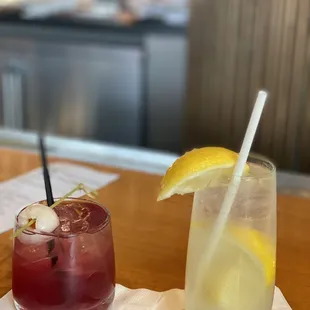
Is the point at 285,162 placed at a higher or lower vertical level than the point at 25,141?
lower

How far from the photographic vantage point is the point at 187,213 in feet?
3.01

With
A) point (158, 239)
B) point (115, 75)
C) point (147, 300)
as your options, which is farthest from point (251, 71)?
point (147, 300)

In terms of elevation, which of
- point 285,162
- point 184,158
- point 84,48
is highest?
point 184,158

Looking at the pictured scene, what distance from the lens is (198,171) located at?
589 mm

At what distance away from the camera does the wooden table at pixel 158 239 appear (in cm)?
74

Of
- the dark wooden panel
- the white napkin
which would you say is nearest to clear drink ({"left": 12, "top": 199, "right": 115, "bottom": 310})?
the white napkin

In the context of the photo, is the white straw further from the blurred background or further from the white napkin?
the blurred background

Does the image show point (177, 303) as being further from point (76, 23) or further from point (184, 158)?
point (76, 23)

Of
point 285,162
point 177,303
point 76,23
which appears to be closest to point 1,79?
point 76,23

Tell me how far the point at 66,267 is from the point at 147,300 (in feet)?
0.41

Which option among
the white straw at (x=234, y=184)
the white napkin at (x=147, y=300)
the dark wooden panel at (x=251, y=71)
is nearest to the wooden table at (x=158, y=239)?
the white napkin at (x=147, y=300)

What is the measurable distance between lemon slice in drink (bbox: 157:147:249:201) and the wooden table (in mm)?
172

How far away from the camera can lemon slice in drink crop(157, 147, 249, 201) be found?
1.94ft

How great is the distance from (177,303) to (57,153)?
584 mm
